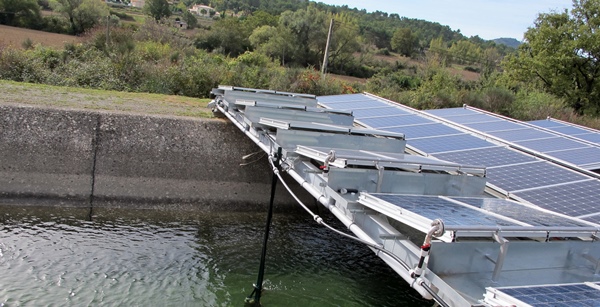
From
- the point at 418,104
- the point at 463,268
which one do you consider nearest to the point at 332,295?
the point at 463,268

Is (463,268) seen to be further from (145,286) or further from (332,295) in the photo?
(145,286)

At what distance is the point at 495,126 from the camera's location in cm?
1462

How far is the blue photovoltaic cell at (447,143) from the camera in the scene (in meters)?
11.4

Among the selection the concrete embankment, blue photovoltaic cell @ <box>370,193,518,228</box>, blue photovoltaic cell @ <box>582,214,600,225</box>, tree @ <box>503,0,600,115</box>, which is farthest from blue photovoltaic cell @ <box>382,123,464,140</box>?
tree @ <box>503,0,600,115</box>

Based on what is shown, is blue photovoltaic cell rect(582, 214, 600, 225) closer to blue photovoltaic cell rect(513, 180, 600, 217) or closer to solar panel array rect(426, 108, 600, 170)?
blue photovoltaic cell rect(513, 180, 600, 217)

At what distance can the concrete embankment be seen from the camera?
1357 centimetres

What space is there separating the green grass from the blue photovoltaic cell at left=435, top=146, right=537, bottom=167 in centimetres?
860

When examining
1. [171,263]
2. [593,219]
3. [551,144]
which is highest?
[551,144]

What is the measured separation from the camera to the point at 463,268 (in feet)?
17.6

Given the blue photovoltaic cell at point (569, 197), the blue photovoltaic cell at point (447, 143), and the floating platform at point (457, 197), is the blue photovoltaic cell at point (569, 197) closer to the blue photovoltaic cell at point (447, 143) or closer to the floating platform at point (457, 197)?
the floating platform at point (457, 197)

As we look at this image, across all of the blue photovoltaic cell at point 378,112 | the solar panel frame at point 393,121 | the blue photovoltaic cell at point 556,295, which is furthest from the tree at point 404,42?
the blue photovoltaic cell at point 556,295

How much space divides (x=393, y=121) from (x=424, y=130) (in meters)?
1.19

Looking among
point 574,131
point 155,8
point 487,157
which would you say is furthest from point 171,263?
point 155,8

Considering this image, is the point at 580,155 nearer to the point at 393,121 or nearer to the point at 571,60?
the point at 393,121
